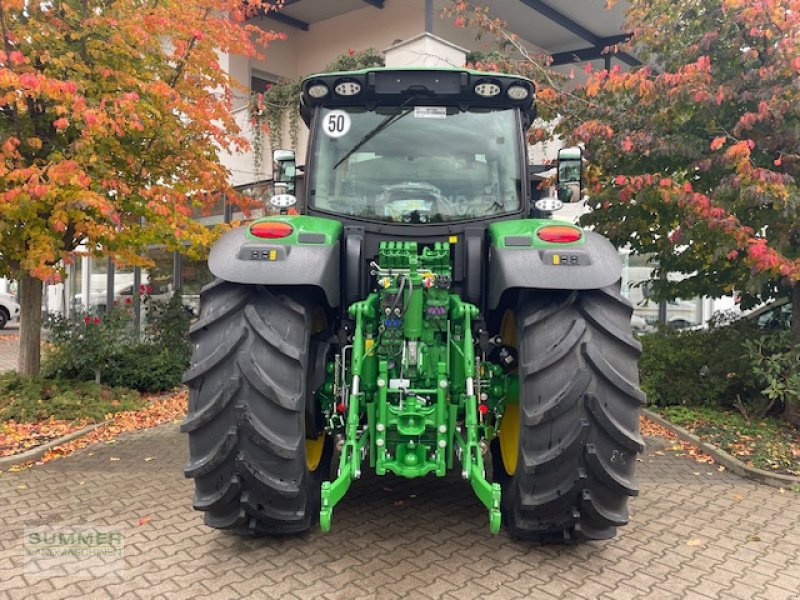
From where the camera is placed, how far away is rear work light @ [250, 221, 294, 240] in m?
3.27

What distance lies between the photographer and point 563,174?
14.2 ft

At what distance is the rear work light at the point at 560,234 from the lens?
3170mm

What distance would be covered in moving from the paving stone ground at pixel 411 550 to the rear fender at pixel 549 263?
1442 millimetres

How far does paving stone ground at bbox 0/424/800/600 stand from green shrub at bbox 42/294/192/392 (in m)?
3.11

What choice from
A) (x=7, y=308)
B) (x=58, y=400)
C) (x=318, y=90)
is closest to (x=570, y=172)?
(x=318, y=90)

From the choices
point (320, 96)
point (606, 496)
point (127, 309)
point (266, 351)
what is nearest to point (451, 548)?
point (606, 496)

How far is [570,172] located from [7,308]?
21.7m

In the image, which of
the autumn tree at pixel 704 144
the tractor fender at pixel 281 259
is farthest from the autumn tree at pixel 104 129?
the autumn tree at pixel 704 144

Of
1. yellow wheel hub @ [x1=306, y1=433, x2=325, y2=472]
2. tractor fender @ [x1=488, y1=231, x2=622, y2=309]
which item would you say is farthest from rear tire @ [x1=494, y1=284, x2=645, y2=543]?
yellow wheel hub @ [x1=306, y1=433, x2=325, y2=472]

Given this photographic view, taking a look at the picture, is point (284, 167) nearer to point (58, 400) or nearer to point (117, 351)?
point (58, 400)

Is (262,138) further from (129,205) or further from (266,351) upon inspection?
(266,351)

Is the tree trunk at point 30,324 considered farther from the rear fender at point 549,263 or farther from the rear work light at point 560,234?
the rear work light at point 560,234

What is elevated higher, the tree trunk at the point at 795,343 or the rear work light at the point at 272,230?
the rear work light at the point at 272,230

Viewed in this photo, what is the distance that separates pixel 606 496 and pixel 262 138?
11582 mm
